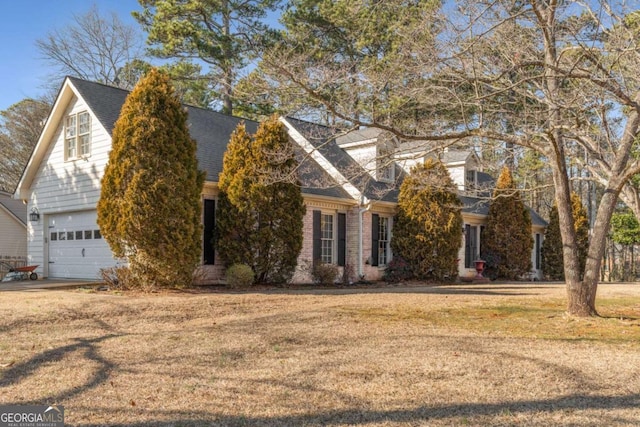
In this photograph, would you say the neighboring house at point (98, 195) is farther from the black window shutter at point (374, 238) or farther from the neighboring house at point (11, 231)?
the neighboring house at point (11, 231)

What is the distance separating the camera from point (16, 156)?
107ft

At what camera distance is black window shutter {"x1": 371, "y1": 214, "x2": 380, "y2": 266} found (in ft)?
60.3

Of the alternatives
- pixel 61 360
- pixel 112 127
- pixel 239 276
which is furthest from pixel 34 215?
pixel 61 360

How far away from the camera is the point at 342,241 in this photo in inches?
701

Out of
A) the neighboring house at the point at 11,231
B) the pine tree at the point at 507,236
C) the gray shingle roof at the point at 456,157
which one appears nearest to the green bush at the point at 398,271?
the pine tree at the point at 507,236

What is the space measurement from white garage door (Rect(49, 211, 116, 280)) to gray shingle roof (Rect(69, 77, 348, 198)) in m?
2.91

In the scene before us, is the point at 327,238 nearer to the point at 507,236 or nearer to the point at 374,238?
the point at 374,238

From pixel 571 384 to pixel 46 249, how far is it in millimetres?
15403

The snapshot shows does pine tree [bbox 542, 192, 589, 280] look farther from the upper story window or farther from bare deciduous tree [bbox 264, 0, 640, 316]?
the upper story window

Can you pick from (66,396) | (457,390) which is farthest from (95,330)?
(457,390)

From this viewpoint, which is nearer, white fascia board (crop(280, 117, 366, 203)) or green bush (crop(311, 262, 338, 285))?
green bush (crop(311, 262, 338, 285))

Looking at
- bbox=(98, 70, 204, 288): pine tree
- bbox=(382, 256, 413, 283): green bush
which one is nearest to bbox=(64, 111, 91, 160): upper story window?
bbox=(98, 70, 204, 288): pine tree

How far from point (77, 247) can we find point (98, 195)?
6.37 ft

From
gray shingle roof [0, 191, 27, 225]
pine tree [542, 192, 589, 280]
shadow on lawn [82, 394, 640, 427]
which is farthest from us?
gray shingle roof [0, 191, 27, 225]
